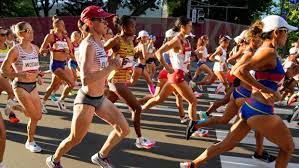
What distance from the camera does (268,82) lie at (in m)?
4.42

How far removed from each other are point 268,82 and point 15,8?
4302 centimetres

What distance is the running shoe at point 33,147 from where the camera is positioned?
20.6 ft

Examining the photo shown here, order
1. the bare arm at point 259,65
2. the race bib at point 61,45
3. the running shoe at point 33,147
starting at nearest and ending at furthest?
the bare arm at point 259,65, the running shoe at point 33,147, the race bib at point 61,45

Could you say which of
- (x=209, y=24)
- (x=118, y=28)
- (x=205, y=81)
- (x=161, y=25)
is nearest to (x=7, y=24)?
(x=161, y=25)

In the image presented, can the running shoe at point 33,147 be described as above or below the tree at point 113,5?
below

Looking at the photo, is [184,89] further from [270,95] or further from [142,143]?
[270,95]

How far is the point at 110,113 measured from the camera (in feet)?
16.5

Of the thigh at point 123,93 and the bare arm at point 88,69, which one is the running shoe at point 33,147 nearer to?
the thigh at point 123,93

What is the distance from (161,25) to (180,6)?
49.7 feet

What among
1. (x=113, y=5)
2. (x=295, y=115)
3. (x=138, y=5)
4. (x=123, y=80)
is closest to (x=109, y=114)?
(x=123, y=80)

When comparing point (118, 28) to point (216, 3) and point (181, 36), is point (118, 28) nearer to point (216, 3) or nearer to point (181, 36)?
point (181, 36)

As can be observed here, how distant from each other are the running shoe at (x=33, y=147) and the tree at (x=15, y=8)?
125ft

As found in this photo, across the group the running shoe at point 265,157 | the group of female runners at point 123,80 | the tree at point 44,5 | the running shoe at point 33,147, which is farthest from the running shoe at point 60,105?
the tree at point 44,5

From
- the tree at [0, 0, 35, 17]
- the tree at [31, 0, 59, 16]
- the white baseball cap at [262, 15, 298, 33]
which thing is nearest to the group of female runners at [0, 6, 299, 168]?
the white baseball cap at [262, 15, 298, 33]
